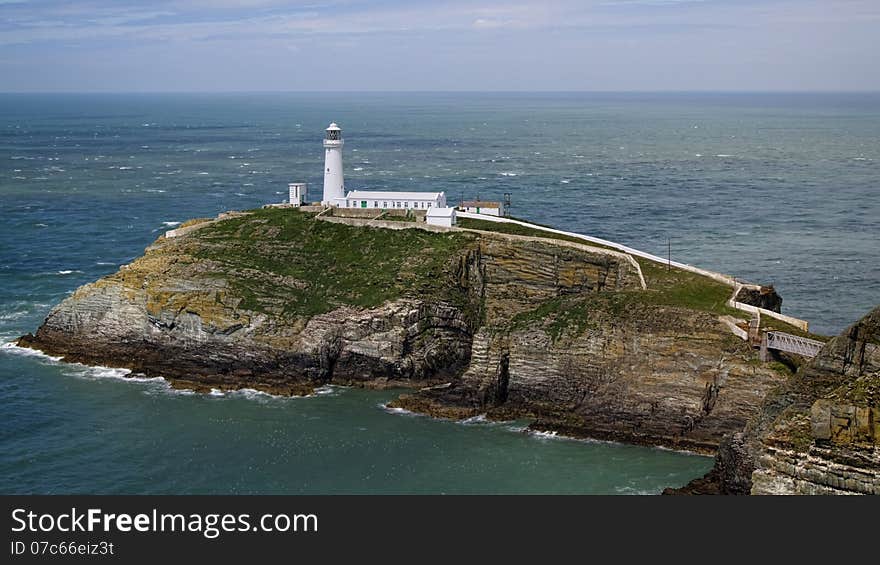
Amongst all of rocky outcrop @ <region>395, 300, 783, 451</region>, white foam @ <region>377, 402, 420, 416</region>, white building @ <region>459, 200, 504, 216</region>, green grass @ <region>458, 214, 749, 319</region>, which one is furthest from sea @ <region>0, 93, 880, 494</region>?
white building @ <region>459, 200, 504, 216</region>

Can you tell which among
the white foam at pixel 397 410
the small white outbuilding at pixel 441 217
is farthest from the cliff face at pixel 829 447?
the small white outbuilding at pixel 441 217

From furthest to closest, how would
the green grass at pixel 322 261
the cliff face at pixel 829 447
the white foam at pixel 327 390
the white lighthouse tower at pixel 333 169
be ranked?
1. the white lighthouse tower at pixel 333 169
2. the green grass at pixel 322 261
3. the white foam at pixel 327 390
4. the cliff face at pixel 829 447

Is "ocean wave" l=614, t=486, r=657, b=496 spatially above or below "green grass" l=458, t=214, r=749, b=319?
below

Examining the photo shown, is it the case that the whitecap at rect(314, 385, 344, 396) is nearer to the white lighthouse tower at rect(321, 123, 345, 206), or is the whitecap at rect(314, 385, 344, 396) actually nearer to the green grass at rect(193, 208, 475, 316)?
the green grass at rect(193, 208, 475, 316)

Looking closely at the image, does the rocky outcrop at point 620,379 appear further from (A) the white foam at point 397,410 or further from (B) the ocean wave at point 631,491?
→ (B) the ocean wave at point 631,491

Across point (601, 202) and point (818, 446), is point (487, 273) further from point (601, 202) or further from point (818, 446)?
point (601, 202)
